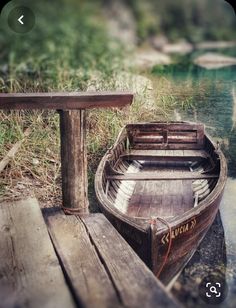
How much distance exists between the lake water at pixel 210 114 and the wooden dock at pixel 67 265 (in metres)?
0.55

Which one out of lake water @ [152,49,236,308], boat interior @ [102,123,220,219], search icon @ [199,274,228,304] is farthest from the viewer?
boat interior @ [102,123,220,219]

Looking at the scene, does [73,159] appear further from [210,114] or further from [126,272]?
[210,114]

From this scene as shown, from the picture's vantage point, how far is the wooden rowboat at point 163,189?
5.29ft

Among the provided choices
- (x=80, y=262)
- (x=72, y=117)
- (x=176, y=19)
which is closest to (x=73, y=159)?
(x=72, y=117)

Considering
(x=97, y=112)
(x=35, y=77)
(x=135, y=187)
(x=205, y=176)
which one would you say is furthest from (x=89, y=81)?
(x=205, y=176)

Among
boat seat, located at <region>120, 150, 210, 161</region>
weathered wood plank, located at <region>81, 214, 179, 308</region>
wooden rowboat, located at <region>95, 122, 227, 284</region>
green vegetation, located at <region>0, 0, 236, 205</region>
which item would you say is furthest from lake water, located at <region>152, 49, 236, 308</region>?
weathered wood plank, located at <region>81, 214, 179, 308</region>

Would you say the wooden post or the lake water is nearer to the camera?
the wooden post

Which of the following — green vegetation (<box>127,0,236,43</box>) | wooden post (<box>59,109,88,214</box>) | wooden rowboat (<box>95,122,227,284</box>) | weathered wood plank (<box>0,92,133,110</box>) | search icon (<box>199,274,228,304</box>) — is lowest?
search icon (<box>199,274,228,304</box>)

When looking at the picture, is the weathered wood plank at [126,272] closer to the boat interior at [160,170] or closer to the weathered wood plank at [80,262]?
the weathered wood plank at [80,262]

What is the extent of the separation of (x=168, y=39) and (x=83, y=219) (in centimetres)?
78

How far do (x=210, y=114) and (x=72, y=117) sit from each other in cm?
114

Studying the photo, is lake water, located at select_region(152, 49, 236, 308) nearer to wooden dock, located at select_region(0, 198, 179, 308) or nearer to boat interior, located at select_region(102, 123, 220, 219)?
boat interior, located at select_region(102, 123, 220, 219)

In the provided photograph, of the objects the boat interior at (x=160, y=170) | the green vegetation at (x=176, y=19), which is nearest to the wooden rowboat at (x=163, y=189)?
the boat interior at (x=160, y=170)

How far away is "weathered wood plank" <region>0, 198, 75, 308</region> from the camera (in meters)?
0.95
